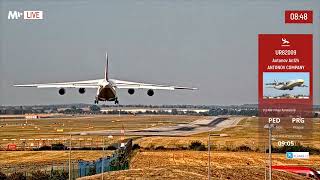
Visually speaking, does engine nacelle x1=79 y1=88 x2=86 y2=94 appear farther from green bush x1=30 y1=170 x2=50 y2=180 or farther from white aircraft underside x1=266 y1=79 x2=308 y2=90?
white aircraft underside x1=266 y1=79 x2=308 y2=90

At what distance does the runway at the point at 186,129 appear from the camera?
5988cm

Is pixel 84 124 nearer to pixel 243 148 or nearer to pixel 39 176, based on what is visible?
pixel 243 148

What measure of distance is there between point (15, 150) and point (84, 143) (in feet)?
23.3

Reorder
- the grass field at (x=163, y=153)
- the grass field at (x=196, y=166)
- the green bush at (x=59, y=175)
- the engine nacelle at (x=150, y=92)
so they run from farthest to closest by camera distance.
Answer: the engine nacelle at (x=150, y=92) → the grass field at (x=163, y=153) → the grass field at (x=196, y=166) → the green bush at (x=59, y=175)

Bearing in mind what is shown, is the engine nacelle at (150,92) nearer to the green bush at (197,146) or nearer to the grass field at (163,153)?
the grass field at (163,153)

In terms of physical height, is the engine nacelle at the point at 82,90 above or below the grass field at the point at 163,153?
above

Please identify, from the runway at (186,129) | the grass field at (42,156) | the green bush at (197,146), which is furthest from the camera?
the runway at (186,129)

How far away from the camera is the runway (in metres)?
59.9

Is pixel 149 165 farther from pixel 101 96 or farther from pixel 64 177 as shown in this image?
pixel 64 177

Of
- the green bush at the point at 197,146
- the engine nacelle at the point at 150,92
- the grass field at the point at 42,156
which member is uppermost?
the engine nacelle at the point at 150,92

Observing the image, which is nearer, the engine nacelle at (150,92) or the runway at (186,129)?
the engine nacelle at (150,92)

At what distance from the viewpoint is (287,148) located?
42.5 m

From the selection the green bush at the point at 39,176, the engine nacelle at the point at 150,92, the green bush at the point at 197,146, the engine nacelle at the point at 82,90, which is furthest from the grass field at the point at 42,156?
the green bush at the point at 39,176

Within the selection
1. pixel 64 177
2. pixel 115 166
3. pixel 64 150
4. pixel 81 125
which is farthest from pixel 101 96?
pixel 81 125
